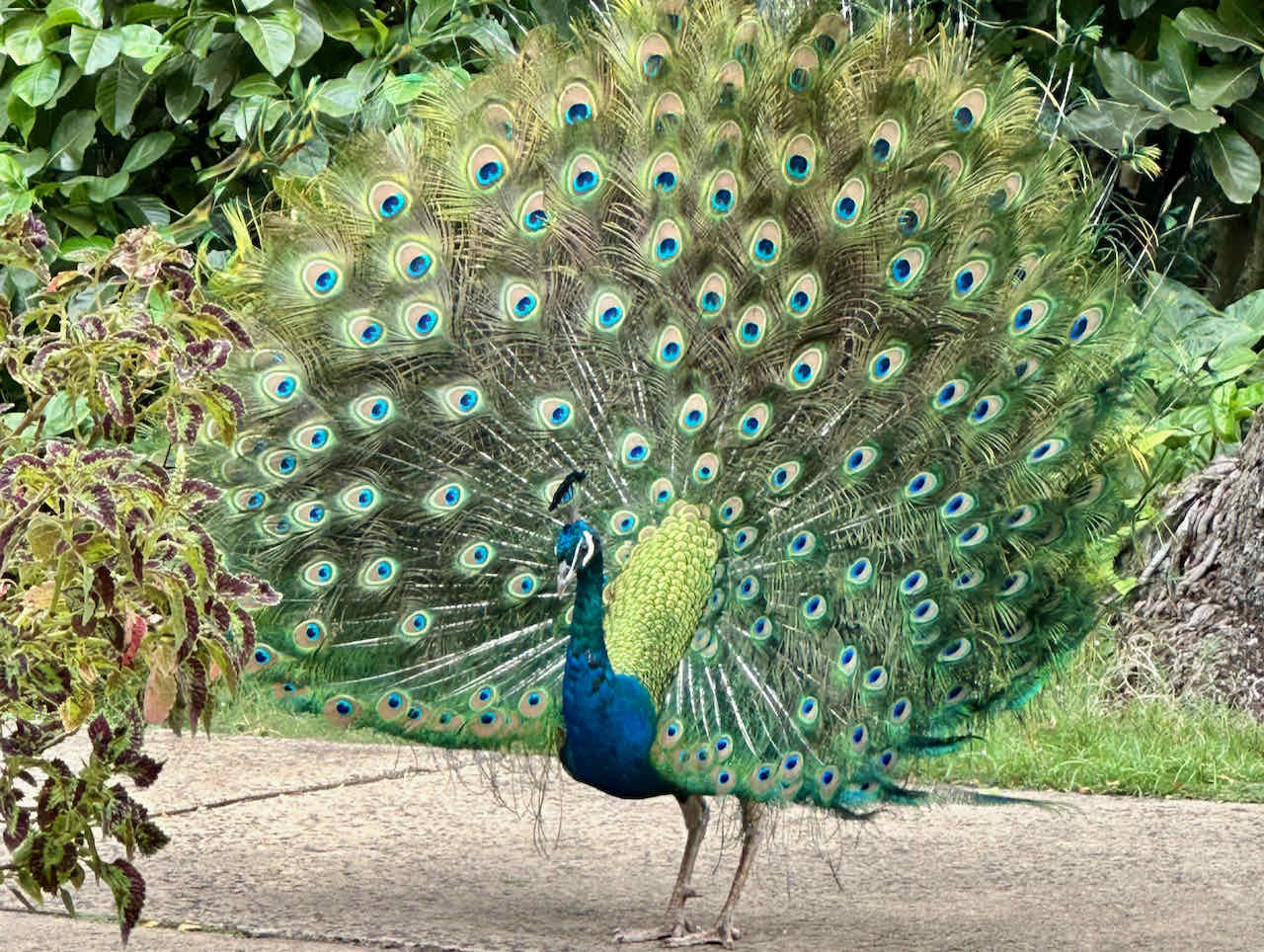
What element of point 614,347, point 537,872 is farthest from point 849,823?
point 614,347

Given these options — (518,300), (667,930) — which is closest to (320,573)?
(518,300)

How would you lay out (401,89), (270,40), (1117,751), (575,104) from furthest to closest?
1. (270,40)
2. (401,89)
3. (1117,751)
4. (575,104)

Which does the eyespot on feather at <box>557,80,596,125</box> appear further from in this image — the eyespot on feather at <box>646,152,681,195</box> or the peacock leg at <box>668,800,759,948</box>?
the peacock leg at <box>668,800,759,948</box>

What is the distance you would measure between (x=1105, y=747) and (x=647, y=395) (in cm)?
244

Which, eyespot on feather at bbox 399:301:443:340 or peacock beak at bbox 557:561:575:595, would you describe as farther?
eyespot on feather at bbox 399:301:443:340

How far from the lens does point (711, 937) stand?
4.51 meters

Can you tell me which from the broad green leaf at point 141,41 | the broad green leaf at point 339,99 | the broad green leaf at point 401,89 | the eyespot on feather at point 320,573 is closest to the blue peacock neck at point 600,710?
the eyespot on feather at point 320,573

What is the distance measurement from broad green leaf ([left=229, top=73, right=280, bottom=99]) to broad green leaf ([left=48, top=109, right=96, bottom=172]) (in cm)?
74

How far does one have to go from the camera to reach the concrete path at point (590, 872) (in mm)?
4430

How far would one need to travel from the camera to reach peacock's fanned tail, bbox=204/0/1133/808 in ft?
15.1

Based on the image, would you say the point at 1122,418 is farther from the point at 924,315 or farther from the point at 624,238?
the point at 624,238

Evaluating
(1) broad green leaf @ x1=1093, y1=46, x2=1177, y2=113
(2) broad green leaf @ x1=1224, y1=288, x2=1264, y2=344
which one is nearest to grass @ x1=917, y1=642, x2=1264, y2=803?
(2) broad green leaf @ x1=1224, y1=288, x2=1264, y2=344

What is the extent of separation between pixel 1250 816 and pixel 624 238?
2571 millimetres

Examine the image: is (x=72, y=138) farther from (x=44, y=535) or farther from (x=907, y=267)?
(x=44, y=535)
